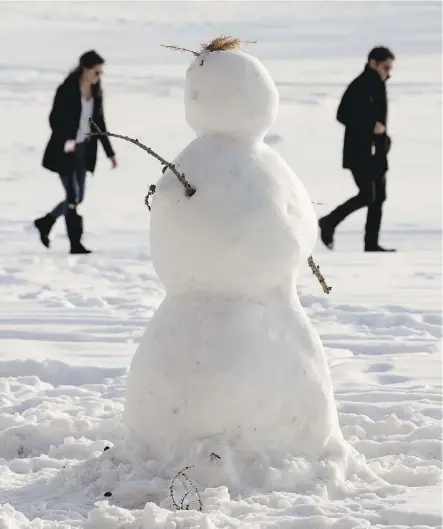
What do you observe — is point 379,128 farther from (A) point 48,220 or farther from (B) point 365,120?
(A) point 48,220

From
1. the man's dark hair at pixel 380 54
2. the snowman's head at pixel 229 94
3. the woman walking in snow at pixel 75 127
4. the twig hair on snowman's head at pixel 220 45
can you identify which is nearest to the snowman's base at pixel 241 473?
the snowman's head at pixel 229 94

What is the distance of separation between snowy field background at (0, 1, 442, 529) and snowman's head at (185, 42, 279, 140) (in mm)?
1328

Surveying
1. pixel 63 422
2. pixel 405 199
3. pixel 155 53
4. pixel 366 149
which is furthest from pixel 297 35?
pixel 63 422

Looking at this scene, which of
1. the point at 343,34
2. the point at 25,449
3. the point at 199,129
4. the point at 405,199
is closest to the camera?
the point at 199,129

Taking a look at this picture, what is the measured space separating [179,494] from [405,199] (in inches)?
396

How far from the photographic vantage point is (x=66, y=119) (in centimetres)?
983

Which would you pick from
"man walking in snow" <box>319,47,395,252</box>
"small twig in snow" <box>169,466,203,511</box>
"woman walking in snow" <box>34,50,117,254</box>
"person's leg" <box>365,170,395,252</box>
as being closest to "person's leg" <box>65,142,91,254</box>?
"woman walking in snow" <box>34,50,117,254</box>

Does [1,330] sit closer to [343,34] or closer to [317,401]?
[317,401]

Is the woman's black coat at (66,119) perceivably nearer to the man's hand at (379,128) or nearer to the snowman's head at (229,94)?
the man's hand at (379,128)

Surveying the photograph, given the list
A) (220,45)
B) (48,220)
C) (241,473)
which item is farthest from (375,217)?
(241,473)

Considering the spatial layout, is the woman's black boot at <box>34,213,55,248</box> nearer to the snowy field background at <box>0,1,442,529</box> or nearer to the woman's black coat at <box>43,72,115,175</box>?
the snowy field background at <box>0,1,442,529</box>

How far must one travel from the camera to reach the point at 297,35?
2708cm

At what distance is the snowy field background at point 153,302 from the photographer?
14.5 feet

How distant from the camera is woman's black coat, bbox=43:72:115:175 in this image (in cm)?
982
